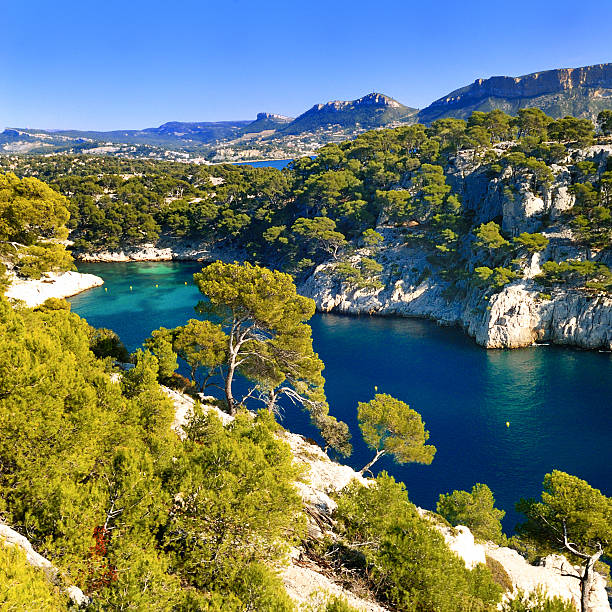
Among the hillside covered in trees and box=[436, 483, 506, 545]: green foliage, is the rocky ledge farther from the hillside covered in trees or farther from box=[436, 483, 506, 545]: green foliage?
box=[436, 483, 506, 545]: green foliage

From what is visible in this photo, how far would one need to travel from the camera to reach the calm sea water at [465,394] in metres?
30.7

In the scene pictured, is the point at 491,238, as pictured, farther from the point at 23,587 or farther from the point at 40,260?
the point at 23,587

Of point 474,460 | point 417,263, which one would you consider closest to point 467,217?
point 417,263

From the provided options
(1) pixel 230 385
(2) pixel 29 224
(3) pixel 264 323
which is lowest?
(1) pixel 230 385

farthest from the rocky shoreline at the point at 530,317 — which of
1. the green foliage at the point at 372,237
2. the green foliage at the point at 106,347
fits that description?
the green foliage at the point at 106,347

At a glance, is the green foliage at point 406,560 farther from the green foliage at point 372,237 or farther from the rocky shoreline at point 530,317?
the green foliage at point 372,237

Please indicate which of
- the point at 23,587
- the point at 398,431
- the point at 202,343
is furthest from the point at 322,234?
the point at 23,587

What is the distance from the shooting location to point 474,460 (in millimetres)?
31906

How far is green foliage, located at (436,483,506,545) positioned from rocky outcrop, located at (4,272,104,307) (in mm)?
51844

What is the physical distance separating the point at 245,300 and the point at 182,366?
25.7 metres

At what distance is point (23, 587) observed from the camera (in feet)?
24.0

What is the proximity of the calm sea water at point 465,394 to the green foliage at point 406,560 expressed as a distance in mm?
14521

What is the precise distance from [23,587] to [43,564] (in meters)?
1.77

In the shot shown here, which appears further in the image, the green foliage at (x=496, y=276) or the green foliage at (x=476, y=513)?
the green foliage at (x=496, y=276)
